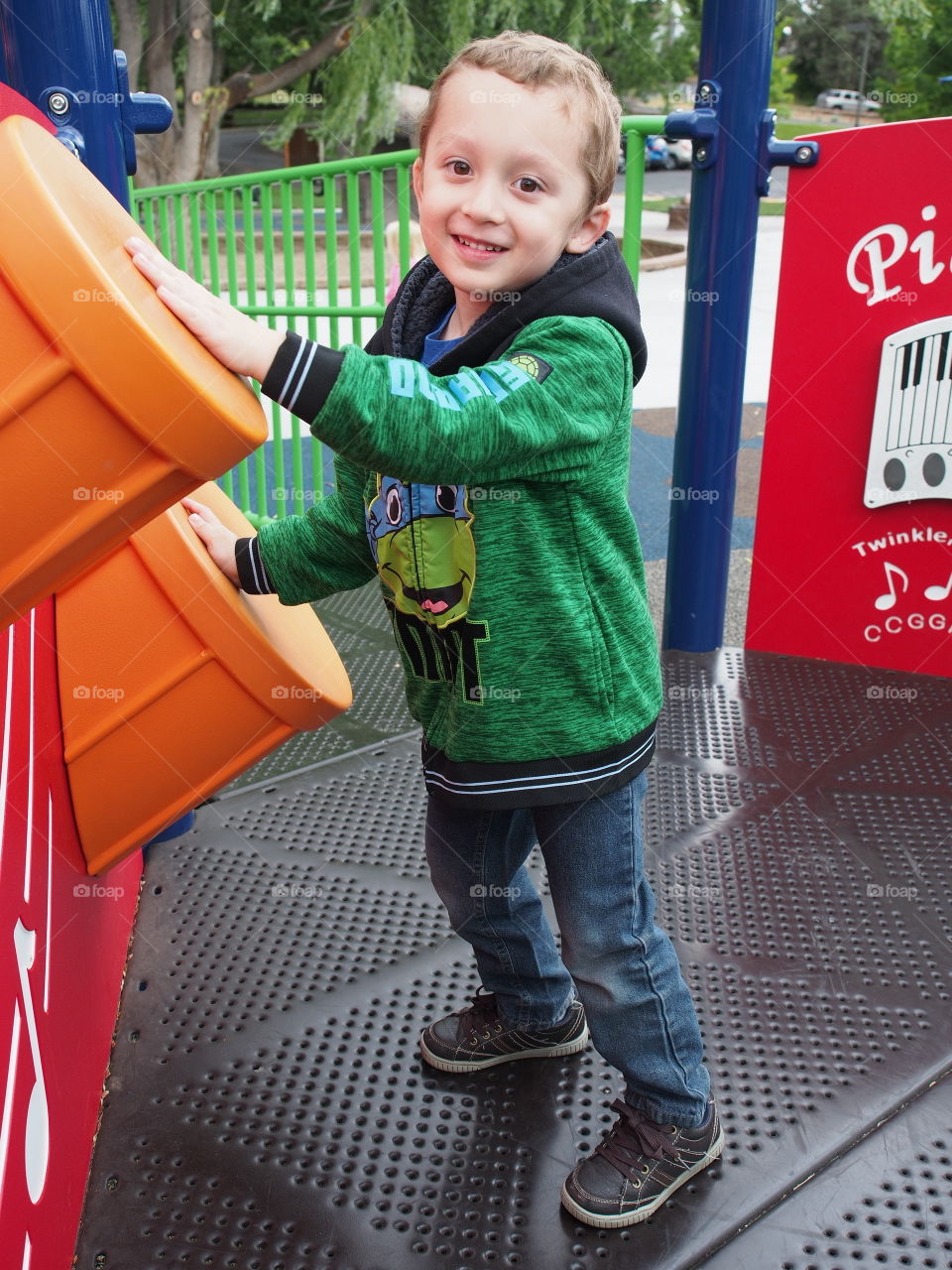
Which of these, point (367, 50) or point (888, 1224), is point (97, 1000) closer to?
point (888, 1224)

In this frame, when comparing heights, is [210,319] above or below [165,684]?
above

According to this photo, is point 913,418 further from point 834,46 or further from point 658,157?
point 834,46

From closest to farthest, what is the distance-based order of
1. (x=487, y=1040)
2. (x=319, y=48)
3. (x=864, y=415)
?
(x=487, y=1040), (x=864, y=415), (x=319, y=48)

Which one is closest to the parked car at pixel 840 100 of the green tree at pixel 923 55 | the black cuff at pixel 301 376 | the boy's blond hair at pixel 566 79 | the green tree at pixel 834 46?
the green tree at pixel 834 46

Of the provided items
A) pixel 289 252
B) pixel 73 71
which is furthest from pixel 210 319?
Answer: pixel 289 252

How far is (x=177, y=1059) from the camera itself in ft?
5.96

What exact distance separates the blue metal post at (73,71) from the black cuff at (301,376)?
3.73ft

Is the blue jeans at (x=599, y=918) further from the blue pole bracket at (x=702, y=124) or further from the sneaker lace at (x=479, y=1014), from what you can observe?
the blue pole bracket at (x=702, y=124)

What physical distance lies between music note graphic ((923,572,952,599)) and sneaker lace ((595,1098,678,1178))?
6.18 ft

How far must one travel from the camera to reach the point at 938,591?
3021mm

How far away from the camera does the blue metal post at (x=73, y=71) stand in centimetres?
198

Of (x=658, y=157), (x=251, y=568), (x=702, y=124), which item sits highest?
(x=702, y=124)

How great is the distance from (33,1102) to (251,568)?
701 millimetres

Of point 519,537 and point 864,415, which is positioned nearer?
point 519,537
